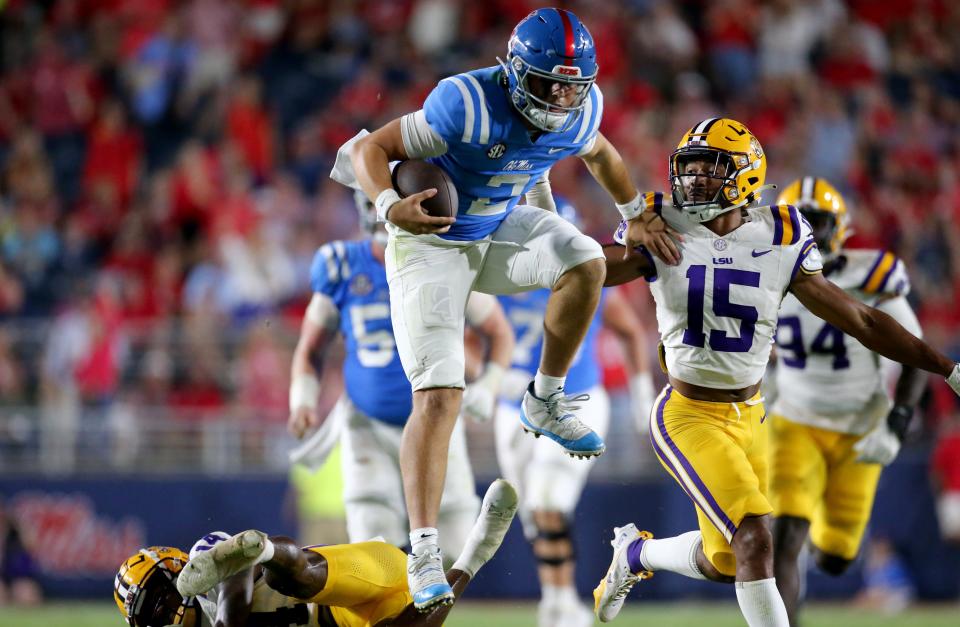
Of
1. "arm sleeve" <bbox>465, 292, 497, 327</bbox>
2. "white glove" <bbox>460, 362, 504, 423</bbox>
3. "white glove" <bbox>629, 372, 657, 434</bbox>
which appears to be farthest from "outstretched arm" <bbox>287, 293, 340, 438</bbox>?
"white glove" <bbox>629, 372, 657, 434</bbox>

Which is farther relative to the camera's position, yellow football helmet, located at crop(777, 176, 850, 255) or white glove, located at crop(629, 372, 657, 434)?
white glove, located at crop(629, 372, 657, 434)

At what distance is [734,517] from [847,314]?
37.1 inches

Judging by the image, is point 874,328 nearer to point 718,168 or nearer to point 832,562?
point 718,168

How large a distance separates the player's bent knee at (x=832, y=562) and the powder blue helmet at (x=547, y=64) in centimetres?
301

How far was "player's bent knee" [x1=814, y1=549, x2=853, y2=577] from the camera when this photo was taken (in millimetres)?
7062

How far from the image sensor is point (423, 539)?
5.14 metres

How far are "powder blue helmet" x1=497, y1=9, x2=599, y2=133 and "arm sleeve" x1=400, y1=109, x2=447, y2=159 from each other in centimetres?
33

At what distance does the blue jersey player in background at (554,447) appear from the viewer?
303 inches

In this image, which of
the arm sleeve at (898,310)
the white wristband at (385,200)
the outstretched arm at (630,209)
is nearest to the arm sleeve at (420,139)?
the white wristband at (385,200)

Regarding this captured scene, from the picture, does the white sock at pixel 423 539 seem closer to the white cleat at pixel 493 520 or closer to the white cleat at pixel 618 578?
the white cleat at pixel 493 520

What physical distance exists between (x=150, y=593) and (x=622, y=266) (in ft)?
7.40

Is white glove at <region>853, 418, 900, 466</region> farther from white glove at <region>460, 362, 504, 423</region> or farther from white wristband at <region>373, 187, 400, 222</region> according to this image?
white wristband at <region>373, 187, 400, 222</region>

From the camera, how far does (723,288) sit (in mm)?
5699

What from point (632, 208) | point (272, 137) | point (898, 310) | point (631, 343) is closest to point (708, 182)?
point (632, 208)
